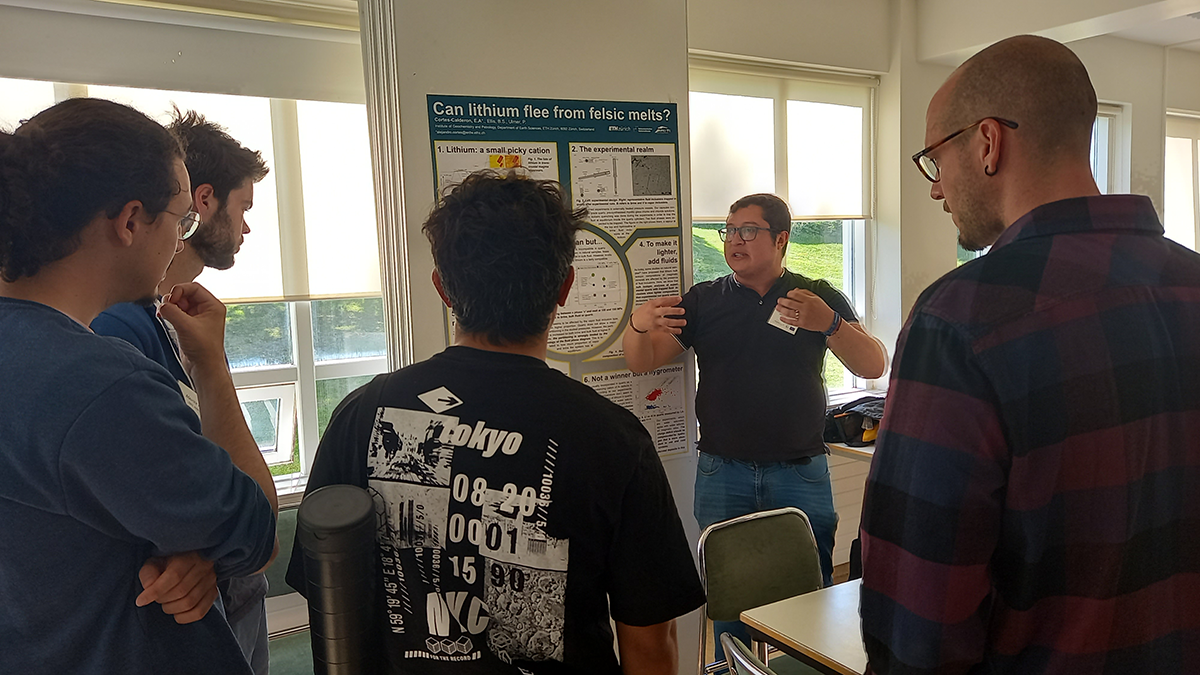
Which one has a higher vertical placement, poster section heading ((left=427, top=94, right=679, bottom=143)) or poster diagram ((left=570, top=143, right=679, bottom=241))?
poster section heading ((left=427, top=94, right=679, bottom=143))

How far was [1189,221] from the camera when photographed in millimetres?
6109

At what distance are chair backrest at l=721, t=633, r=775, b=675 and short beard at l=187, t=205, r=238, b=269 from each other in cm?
136

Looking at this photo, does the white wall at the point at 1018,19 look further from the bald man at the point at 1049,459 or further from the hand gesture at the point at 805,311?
the bald man at the point at 1049,459

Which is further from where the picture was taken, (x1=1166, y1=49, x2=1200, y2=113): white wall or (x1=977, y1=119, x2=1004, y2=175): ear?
(x1=1166, y1=49, x2=1200, y2=113): white wall

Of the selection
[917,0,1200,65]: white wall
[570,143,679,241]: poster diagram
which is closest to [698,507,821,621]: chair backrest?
[570,143,679,241]: poster diagram

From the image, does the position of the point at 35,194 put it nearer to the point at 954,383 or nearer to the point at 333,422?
the point at 333,422

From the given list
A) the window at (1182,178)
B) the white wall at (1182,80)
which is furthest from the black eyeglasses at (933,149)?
the window at (1182,178)

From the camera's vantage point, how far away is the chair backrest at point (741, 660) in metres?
1.56

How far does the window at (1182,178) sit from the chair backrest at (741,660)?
6048mm

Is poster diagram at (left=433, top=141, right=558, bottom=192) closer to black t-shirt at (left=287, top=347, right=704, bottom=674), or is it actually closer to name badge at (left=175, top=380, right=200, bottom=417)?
name badge at (left=175, top=380, right=200, bottom=417)

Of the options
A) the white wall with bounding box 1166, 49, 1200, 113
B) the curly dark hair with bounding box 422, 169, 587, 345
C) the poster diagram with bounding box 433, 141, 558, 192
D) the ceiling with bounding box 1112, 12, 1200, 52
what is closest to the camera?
the curly dark hair with bounding box 422, 169, 587, 345

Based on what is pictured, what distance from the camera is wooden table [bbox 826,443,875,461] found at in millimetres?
3475

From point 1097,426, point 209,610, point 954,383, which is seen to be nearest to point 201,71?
point 209,610

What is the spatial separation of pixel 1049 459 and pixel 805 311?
67.1 inches
